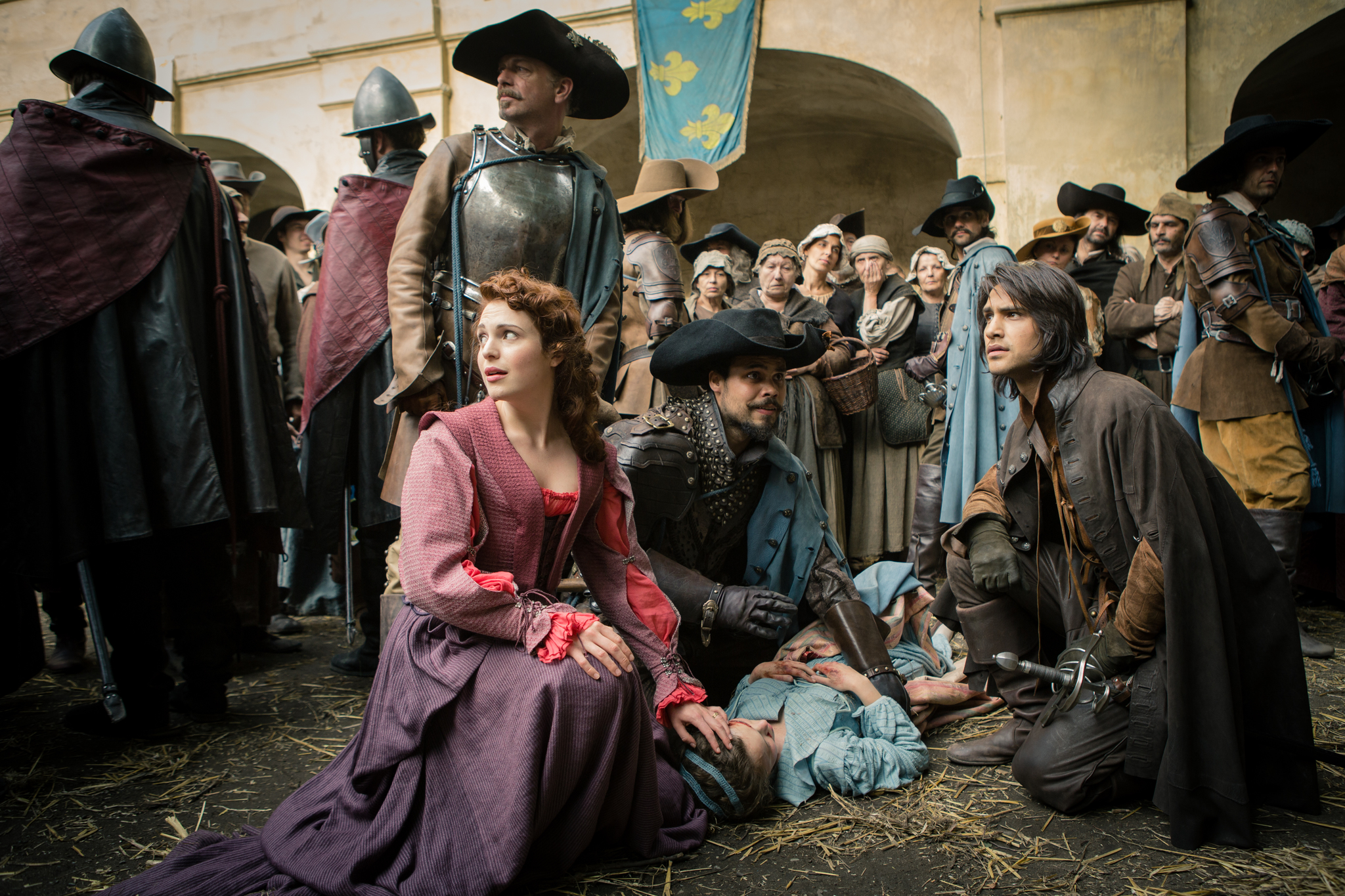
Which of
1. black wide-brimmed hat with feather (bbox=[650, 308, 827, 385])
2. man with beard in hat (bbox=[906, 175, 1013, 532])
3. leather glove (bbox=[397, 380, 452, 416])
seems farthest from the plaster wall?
leather glove (bbox=[397, 380, 452, 416])

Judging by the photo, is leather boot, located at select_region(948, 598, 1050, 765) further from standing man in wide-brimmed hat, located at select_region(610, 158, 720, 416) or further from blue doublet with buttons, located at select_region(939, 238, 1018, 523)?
standing man in wide-brimmed hat, located at select_region(610, 158, 720, 416)

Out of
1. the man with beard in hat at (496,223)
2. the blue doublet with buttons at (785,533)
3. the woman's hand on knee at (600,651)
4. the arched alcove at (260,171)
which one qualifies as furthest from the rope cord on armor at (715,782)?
the arched alcove at (260,171)

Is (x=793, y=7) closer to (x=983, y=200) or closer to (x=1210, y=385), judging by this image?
(x=983, y=200)

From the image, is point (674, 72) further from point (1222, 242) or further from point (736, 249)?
point (1222, 242)

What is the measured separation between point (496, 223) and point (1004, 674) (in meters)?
2.14

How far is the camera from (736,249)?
586 centimetres

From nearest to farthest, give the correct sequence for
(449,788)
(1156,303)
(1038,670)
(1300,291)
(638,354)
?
(449,788), (1038,670), (1300,291), (638,354), (1156,303)

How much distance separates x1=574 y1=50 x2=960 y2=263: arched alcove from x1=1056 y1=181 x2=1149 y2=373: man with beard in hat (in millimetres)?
4209

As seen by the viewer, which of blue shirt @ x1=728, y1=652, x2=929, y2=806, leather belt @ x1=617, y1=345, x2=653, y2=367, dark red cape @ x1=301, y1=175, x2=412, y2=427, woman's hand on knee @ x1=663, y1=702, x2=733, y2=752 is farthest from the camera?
leather belt @ x1=617, y1=345, x2=653, y2=367

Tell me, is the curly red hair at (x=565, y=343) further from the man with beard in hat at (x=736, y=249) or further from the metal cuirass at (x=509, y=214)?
the man with beard in hat at (x=736, y=249)

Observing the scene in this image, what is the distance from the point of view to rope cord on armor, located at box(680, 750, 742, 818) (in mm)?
2154

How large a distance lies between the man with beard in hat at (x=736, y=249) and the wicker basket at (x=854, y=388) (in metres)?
0.98

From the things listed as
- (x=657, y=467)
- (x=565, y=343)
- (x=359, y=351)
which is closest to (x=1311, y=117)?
(x=657, y=467)

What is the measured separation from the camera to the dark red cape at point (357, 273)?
11.1ft
